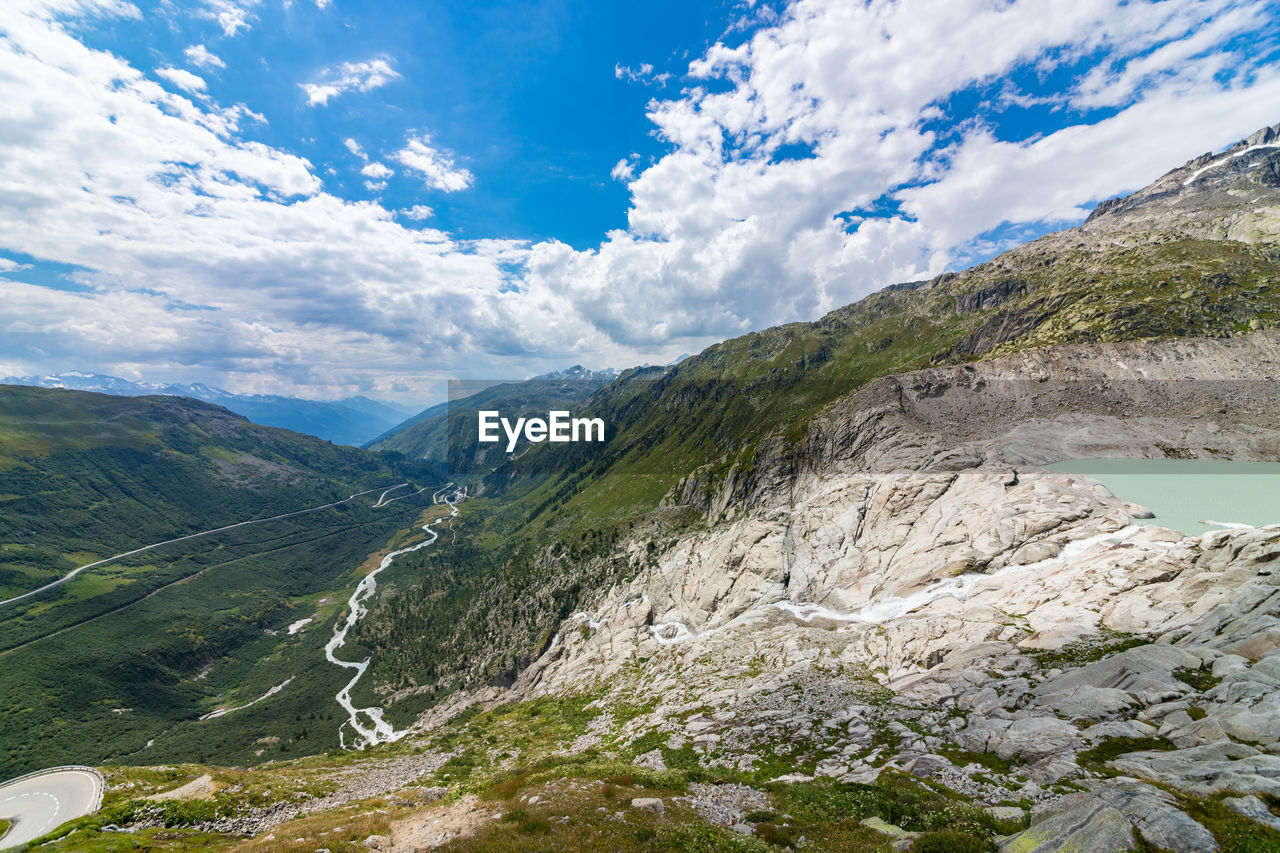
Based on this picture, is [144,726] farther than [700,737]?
Yes

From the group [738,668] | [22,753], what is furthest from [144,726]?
[738,668]

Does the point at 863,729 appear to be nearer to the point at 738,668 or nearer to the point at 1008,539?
the point at 738,668

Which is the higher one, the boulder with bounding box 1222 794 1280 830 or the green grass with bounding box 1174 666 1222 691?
the boulder with bounding box 1222 794 1280 830

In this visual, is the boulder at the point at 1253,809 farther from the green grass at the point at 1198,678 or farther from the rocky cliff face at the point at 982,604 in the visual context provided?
the green grass at the point at 1198,678

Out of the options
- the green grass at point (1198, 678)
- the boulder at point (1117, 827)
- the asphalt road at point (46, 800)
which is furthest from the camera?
the asphalt road at point (46, 800)

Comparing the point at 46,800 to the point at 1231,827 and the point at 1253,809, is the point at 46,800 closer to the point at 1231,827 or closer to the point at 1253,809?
the point at 1231,827

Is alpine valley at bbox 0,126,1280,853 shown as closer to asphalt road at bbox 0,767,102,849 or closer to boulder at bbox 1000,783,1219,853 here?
boulder at bbox 1000,783,1219,853

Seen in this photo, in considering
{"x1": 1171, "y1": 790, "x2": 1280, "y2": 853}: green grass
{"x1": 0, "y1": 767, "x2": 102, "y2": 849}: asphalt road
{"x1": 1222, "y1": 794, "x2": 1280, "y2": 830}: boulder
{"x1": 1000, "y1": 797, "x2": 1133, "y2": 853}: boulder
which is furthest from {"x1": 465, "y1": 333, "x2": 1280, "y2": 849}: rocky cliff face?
{"x1": 0, "y1": 767, "x2": 102, "y2": 849}: asphalt road

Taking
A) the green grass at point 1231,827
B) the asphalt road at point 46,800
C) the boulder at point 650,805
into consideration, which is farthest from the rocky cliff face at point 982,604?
the asphalt road at point 46,800
